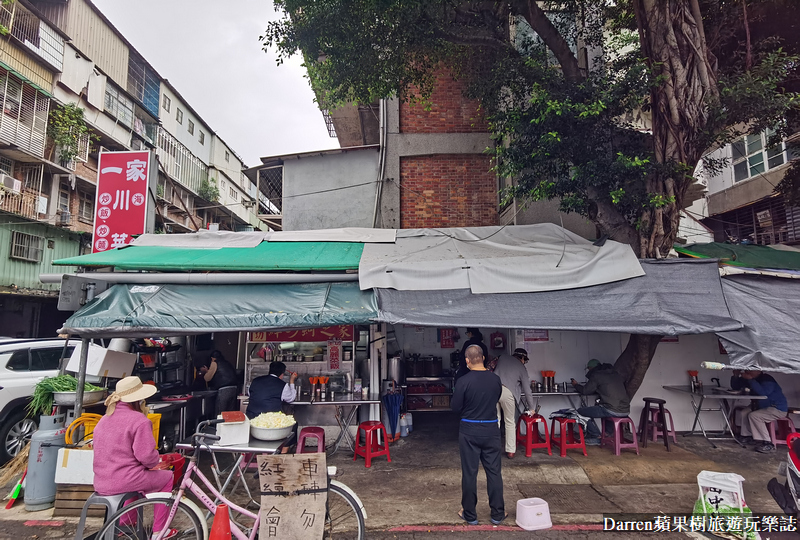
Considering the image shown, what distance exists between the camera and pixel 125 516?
152 inches

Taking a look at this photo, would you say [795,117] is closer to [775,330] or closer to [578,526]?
[775,330]

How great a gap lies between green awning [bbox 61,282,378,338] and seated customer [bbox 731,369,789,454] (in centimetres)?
748

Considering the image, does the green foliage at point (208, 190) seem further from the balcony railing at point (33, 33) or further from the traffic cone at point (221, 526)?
the traffic cone at point (221, 526)

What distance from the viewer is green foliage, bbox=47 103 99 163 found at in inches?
650

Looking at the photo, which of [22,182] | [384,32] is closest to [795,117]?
[384,32]

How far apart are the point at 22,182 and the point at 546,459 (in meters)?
19.6

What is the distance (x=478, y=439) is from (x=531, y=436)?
3.10 meters

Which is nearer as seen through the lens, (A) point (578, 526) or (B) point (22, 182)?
(A) point (578, 526)

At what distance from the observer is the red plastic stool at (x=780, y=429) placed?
7.77m

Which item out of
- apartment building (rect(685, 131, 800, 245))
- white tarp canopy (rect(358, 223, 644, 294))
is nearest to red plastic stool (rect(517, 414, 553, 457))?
white tarp canopy (rect(358, 223, 644, 294))

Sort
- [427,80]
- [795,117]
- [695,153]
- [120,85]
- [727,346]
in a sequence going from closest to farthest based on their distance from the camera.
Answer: [727,346] → [695,153] → [795,117] → [427,80] → [120,85]

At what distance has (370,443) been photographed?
6988 mm

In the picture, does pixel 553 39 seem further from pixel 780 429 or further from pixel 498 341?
pixel 780 429

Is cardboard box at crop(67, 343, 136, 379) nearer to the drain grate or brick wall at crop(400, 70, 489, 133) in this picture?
the drain grate
